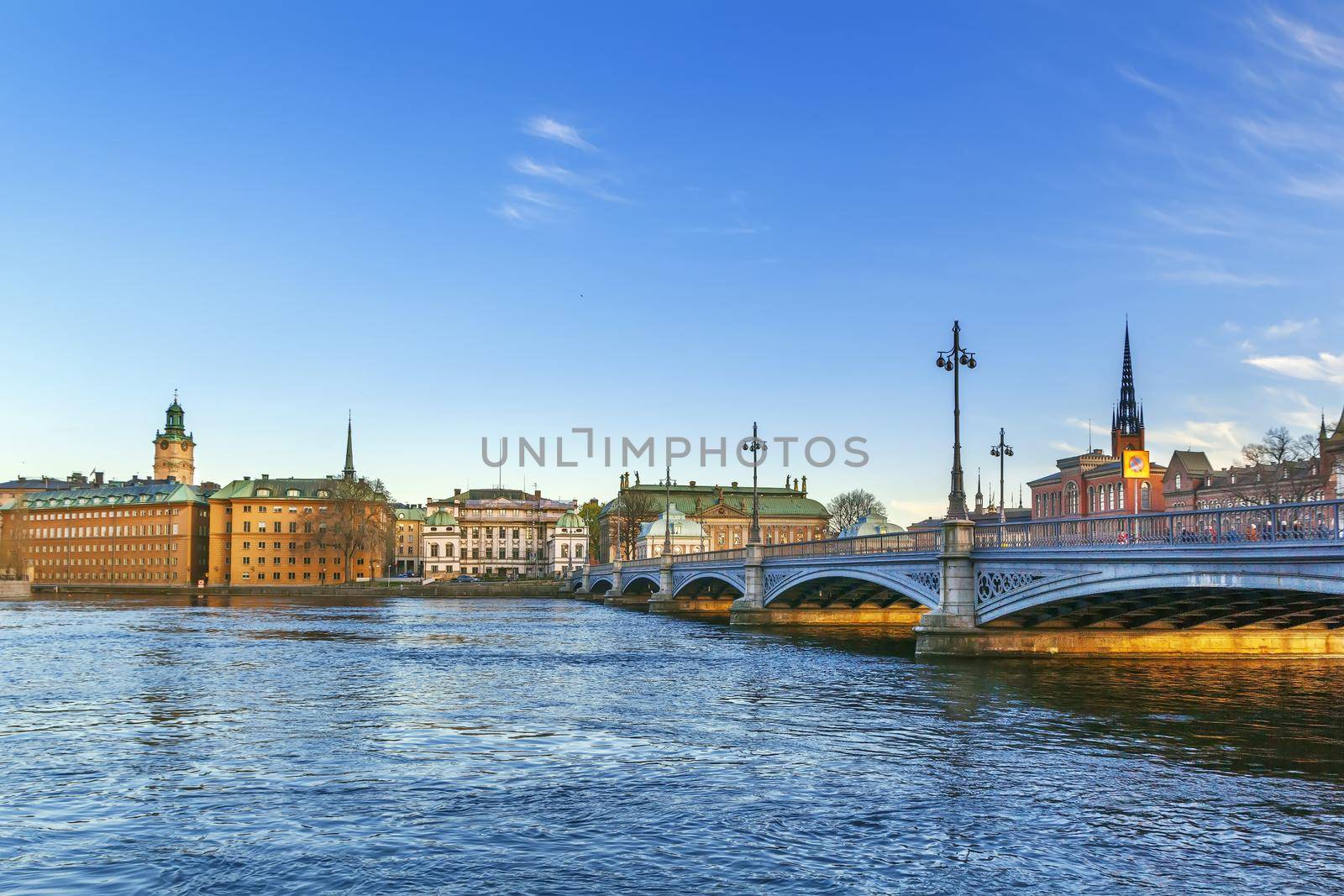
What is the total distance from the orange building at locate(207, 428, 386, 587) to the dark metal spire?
111775 mm

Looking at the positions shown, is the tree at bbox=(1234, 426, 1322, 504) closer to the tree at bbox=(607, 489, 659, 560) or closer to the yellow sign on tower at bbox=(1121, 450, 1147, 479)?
the yellow sign on tower at bbox=(1121, 450, 1147, 479)

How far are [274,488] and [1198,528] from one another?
177675 millimetres

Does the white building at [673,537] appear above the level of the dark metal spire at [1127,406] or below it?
below

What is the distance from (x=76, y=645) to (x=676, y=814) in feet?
140

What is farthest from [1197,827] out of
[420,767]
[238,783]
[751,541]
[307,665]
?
[751,541]

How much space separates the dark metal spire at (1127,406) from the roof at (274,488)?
117 meters

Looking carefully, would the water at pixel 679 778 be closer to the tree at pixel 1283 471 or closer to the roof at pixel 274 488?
the tree at pixel 1283 471

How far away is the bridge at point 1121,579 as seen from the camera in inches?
1101

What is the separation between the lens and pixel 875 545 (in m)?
50.1

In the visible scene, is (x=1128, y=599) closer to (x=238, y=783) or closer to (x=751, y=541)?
(x=238, y=783)

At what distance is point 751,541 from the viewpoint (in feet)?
227

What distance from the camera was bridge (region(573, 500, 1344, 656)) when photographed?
91.7 feet

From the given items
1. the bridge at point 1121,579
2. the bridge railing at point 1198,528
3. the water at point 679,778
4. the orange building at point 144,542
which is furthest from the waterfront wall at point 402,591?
the bridge railing at point 1198,528

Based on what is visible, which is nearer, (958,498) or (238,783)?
(238,783)
